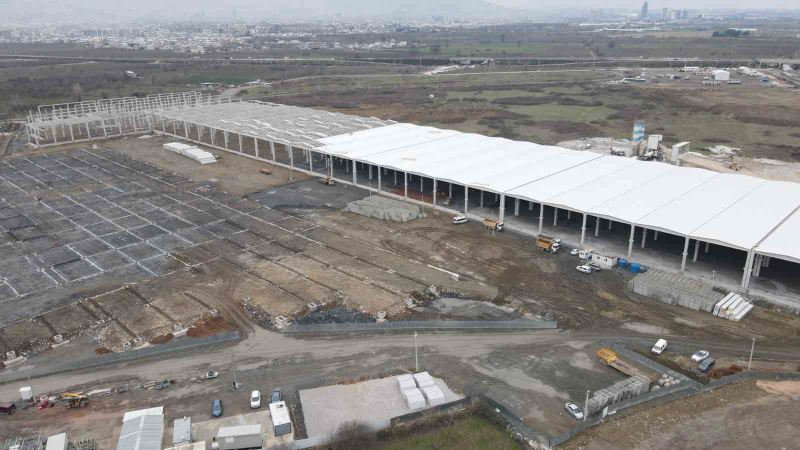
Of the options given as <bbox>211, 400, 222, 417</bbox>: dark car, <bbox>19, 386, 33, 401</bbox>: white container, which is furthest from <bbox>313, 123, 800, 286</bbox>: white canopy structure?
<bbox>19, 386, 33, 401</bbox>: white container

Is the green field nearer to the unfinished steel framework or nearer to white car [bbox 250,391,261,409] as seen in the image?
white car [bbox 250,391,261,409]

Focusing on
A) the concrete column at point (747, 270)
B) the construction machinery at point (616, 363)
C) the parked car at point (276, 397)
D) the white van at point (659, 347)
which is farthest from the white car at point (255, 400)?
the concrete column at point (747, 270)

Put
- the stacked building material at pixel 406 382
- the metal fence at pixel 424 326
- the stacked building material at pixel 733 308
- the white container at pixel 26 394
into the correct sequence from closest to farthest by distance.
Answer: the white container at pixel 26 394 < the stacked building material at pixel 406 382 < the metal fence at pixel 424 326 < the stacked building material at pixel 733 308

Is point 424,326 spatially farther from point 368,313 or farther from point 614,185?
point 614,185

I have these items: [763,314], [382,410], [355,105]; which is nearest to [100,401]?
[382,410]

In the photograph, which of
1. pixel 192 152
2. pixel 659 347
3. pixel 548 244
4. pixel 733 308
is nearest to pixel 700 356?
pixel 659 347

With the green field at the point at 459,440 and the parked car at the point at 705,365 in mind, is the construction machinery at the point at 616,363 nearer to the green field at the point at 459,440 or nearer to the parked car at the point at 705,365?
the parked car at the point at 705,365
